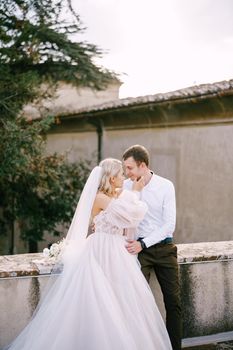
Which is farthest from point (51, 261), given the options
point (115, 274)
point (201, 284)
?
point (201, 284)

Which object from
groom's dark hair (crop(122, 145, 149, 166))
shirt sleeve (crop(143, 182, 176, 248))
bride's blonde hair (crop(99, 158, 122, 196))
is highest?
groom's dark hair (crop(122, 145, 149, 166))

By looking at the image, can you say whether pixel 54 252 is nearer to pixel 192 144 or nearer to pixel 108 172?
pixel 108 172

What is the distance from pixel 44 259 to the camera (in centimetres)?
425

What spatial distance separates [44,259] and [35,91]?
661cm

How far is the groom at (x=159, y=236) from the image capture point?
13.1ft

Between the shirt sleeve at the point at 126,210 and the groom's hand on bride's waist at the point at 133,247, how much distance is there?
191mm

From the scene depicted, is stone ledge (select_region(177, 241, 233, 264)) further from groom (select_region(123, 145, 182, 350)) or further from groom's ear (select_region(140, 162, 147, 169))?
groom's ear (select_region(140, 162, 147, 169))

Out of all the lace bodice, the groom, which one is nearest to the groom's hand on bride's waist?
the groom

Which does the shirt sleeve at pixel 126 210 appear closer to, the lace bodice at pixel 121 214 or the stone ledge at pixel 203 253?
the lace bodice at pixel 121 214

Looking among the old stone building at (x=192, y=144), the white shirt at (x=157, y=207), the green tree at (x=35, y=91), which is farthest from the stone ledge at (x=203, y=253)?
the green tree at (x=35, y=91)

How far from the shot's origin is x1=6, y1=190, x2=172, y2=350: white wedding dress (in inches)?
136

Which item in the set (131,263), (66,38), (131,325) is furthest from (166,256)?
(66,38)

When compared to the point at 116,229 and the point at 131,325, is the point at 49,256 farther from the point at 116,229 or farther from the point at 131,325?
the point at 131,325

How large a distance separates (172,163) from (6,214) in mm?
4209
